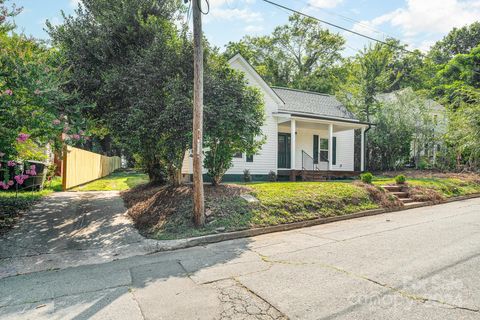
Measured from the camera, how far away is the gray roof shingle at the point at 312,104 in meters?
17.5

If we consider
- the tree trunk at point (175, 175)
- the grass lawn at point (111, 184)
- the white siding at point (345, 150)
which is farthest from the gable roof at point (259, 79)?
the grass lawn at point (111, 184)

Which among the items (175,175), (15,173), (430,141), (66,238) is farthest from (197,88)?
(430,141)

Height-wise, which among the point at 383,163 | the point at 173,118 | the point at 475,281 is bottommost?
the point at 475,281

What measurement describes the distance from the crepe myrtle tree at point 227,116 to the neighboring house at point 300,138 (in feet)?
15.0

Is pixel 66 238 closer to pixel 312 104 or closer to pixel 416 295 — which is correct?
pixel 416 295

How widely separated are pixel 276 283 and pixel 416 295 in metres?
1.72

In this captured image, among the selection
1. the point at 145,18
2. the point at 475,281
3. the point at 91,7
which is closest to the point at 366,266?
the point at 475,281

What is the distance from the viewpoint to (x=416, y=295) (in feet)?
11.5

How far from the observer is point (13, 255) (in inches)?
224

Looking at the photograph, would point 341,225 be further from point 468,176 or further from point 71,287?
point 468,176

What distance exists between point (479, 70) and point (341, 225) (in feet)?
108

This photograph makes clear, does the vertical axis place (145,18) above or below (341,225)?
above

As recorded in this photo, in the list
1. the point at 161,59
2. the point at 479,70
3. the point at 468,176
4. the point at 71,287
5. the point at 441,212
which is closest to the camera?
the point at 71,287

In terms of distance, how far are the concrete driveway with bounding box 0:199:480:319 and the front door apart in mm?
10858
